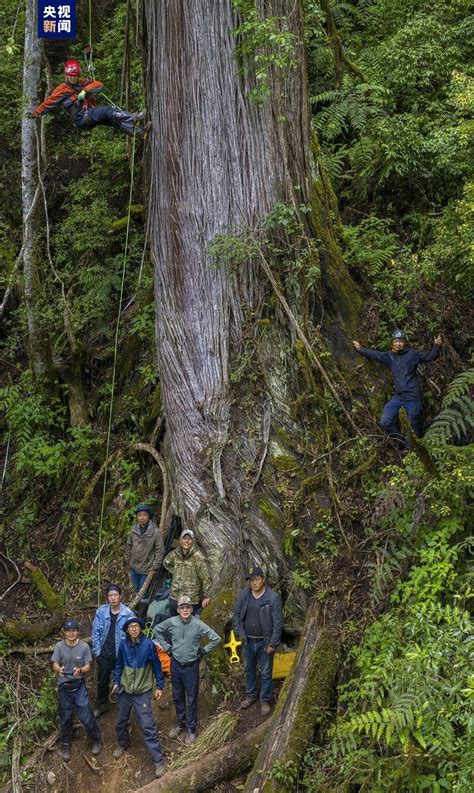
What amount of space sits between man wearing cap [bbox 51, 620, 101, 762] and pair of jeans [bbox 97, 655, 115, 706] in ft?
1.10

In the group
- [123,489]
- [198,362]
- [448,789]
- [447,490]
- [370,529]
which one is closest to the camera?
[448,789]

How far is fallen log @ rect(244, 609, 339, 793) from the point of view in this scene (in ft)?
20.1

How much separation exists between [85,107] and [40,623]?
5.84 meters

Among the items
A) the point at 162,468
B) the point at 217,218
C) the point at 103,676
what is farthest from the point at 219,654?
Result: the point at 217,218

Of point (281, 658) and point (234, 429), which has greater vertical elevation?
point (234, 429)

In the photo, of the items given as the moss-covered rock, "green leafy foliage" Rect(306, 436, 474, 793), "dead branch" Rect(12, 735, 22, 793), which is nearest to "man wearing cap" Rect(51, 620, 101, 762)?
"dead branch" Rect(12, 735, 22, 793)

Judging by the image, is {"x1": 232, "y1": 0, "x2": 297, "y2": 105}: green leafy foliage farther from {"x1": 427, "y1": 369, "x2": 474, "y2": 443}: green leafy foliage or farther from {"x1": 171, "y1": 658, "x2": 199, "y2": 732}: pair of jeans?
{"x1": 171, "y1": 658, "x2": 199, "y2": 732}: pair of jeans

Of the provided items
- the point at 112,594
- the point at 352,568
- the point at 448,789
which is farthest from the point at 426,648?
the point at 112,594

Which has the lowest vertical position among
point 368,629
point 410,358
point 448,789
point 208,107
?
point 448,789

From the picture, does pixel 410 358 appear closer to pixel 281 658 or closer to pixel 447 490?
pixel 447 490

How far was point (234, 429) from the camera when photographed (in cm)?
798

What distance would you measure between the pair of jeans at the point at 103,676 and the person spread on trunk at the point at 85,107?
5430 millimetres

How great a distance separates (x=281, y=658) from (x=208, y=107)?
5.27 meters

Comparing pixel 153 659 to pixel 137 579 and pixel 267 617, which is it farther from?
pixel 137 579
